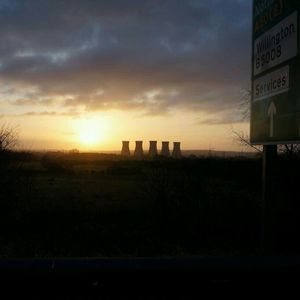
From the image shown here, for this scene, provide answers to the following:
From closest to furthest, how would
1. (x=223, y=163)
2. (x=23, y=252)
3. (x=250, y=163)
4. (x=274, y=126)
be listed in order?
(x=274, y=126) → (x=23, y=252) → (x=223, y=163) → (x=250, y=163)

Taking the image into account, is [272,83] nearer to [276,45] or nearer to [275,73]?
[275,73]

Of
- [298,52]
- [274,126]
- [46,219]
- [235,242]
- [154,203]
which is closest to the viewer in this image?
[298,52]

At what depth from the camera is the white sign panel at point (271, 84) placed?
5820 millimetres

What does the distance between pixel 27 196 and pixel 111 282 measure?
45.0ft

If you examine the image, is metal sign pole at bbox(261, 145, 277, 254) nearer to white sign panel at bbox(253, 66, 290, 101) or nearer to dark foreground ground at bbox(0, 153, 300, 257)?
white sign panel at bbox(253, 66, 290, 101)

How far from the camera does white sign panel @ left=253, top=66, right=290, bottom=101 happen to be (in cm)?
582

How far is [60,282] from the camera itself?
13.3 ft

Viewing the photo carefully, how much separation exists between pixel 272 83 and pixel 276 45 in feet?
1.58

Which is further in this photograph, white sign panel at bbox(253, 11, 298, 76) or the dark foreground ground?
the dark foreground ground

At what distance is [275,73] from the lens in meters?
6.09

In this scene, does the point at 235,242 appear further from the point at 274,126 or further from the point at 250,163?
the point at 250,163

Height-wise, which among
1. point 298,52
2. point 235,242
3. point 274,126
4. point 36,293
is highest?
point 298,52

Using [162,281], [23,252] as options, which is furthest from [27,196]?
[162,281]

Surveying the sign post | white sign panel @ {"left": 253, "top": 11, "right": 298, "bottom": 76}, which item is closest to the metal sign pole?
the sign post
